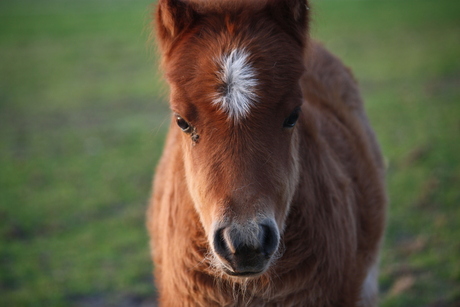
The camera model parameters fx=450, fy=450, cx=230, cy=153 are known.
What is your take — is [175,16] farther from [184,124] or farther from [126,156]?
[126,156]

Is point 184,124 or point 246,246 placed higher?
point 184,124

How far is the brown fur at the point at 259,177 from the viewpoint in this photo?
2.46 meters

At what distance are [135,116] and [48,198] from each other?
14.6 ft

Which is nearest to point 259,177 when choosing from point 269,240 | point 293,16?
point 269,240

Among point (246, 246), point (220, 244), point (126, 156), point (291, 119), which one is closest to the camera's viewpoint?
point (246, 246)

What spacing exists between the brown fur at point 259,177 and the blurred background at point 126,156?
615 mm

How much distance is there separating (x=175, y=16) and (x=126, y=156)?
695 cm

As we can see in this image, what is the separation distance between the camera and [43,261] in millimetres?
6215

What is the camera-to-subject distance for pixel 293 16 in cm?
274

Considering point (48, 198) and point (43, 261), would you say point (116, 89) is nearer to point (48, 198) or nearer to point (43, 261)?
point (48, 198)

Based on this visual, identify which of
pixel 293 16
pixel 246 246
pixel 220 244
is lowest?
pixel 246 246

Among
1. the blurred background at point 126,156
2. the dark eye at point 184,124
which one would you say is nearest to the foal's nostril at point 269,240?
the dark eye at point 184,124

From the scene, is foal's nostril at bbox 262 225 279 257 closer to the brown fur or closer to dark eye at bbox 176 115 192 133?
the brown fur

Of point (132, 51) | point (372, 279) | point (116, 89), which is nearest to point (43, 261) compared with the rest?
point (372, 279)
